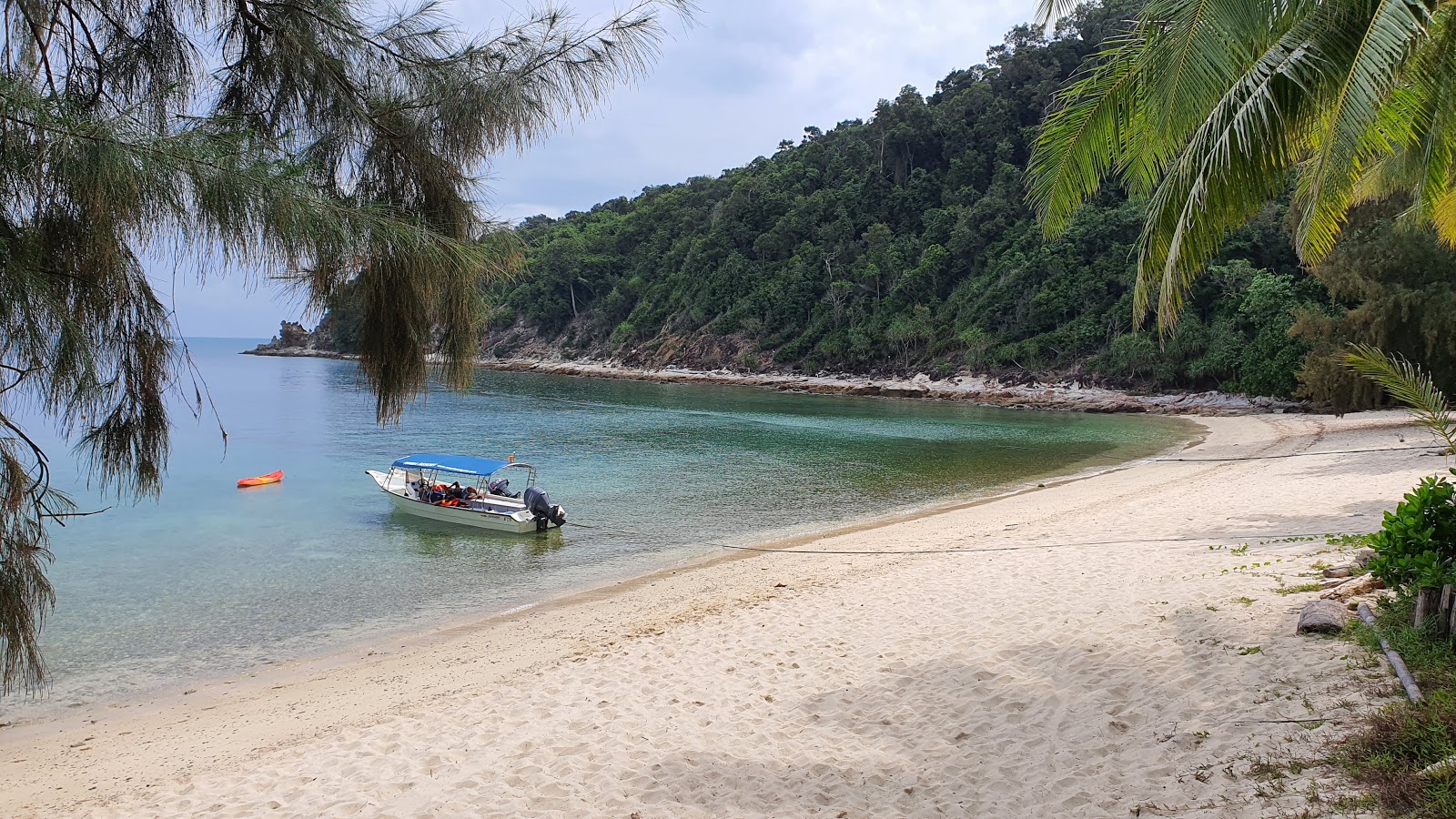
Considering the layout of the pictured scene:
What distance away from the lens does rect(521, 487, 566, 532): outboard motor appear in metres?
15.3

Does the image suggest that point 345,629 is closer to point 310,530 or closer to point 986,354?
point 310,530

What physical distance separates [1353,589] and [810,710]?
3827 millimetres

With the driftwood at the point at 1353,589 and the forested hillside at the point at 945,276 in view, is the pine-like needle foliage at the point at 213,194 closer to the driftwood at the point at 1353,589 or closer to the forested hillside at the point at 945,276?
the driftwood at the point at 1353,589

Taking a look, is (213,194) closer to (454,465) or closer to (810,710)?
(810,710)

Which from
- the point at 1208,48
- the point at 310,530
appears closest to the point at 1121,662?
the point at 1208,48

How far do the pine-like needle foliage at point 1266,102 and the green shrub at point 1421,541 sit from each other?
171cm

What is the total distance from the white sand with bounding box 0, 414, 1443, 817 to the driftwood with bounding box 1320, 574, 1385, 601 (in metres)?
0.25

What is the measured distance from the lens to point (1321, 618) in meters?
5.02

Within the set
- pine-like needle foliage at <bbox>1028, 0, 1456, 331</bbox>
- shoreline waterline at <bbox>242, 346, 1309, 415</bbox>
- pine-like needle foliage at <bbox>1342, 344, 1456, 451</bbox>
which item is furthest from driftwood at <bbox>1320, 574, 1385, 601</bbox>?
shoreline waterline at <bbox>242, 346, 1309, 415</bbox>

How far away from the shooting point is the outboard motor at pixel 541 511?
1532cm

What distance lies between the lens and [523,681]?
691 centimetres

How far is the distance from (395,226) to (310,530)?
1542cm

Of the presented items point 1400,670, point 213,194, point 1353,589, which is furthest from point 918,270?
point 213,194

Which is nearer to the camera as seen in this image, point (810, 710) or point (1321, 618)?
point (1321, 618)
